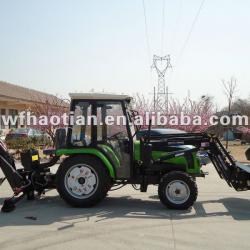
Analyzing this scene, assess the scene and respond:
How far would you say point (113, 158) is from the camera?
369 inches

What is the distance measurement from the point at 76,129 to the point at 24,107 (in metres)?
28.8

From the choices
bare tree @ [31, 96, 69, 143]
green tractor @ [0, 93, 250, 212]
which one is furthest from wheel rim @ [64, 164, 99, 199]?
bare tree @ [31, 96, 69, 143]

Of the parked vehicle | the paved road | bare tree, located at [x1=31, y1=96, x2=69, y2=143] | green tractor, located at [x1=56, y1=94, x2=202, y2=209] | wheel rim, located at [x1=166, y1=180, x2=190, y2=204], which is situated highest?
bare tree, located at [x1=31, y1=96, x2=69, y2=143]

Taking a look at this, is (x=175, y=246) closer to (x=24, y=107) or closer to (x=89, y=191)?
(x=89, y=191)

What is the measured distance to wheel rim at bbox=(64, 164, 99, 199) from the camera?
922cm

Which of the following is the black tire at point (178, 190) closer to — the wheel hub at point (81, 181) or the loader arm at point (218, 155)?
the loader arm at point (218, 155)

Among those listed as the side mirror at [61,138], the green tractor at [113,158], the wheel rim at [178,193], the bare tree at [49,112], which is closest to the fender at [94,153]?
the green tractor at [113,158]

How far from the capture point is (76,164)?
927 centimetres

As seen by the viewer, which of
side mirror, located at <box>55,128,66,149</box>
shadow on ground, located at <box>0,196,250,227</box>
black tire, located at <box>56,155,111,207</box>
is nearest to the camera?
shadow on ground, located at <box>0,196,250,227</box>

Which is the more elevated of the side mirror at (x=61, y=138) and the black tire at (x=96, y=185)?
the side mirror at (x=61, y=138)

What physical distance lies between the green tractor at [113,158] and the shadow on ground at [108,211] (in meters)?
0.28

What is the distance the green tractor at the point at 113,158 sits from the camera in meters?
9.21

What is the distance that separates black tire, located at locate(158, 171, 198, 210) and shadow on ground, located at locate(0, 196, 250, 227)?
153 millimetres

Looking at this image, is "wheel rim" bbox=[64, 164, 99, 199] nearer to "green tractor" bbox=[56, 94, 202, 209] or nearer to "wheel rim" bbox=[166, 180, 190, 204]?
"green tractor" bbox=[56, 94, 202, 209]
